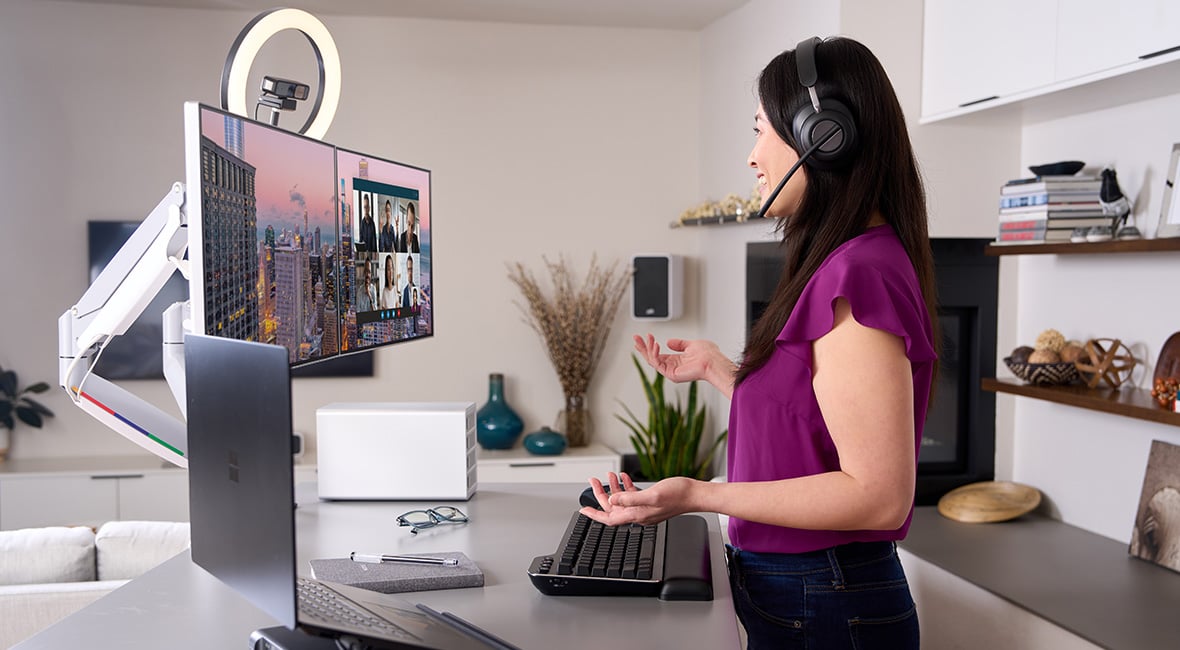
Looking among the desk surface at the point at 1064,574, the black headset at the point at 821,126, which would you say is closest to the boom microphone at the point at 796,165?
the black headset at the point at 821,126

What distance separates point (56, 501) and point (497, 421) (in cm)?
195

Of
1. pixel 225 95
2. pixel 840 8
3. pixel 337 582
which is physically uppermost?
pixel 840 8

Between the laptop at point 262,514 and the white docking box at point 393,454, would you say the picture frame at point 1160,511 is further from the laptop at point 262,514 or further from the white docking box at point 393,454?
the laptop at point 262,514

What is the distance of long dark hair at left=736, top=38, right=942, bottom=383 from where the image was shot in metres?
1.33

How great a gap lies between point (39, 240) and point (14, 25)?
981 mm

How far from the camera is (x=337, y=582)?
1.27 metres

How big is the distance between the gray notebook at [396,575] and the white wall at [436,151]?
3448mm

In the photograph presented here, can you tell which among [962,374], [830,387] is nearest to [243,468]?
[830,387]

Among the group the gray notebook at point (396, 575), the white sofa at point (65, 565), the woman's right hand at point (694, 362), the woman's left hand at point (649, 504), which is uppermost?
the woman's right hand at point (694, 362)

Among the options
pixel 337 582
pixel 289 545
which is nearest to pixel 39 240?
pixel 337 582

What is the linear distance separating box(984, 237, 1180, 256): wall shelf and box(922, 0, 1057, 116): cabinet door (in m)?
0.46

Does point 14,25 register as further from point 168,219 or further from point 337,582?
point 337,582

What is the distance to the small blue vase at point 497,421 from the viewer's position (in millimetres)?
4699

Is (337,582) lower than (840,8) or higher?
lower
